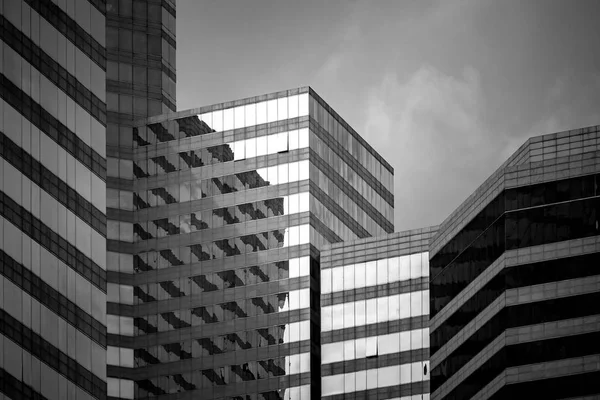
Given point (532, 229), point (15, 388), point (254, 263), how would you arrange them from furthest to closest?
1. point (254, 263)
2. point (15, 388)
3. point (532, 229)

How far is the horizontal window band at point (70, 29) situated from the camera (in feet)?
505

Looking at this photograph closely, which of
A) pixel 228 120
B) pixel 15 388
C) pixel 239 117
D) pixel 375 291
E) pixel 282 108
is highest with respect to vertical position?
pixel 282 108

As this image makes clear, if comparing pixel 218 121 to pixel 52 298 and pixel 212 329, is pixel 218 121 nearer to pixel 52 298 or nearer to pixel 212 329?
pixel 212 329

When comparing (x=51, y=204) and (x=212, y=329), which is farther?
(x=212, y=329)

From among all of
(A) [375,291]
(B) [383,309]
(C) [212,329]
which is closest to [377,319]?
(B) [383,309]

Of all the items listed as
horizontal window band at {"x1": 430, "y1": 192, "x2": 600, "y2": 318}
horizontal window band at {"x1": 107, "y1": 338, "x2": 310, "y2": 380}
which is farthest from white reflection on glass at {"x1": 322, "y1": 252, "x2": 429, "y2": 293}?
horizontal window band at {"x1": 430, "y1": 192, "x2": 600, "y2": 318}

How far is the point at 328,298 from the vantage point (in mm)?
184625

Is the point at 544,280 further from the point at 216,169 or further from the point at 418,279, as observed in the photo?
the point at 216,169

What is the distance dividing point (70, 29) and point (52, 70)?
591 centimetres

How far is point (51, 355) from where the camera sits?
146m

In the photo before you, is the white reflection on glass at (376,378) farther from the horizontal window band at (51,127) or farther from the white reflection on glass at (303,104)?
the horizontal window band at (51,127)

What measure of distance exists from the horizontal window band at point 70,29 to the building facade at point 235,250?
108 feet

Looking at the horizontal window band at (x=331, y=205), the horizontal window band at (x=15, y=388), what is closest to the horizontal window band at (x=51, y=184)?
the horizontal window band at (x=15, y=388)

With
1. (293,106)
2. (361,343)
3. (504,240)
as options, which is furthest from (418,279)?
(504,240)
